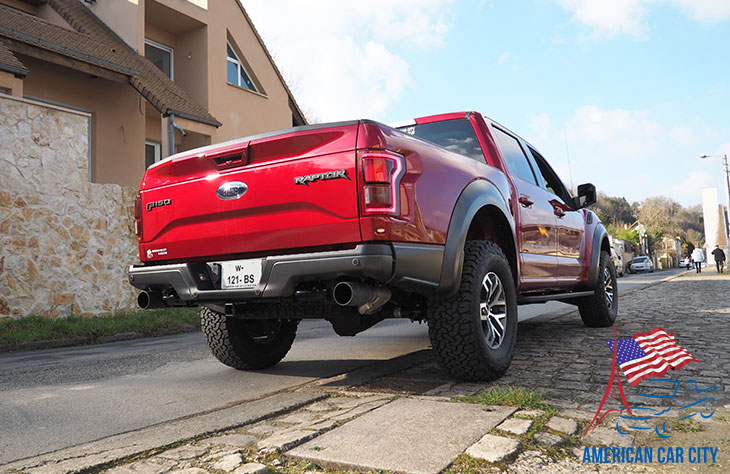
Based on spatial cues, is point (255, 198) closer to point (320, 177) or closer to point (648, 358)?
point (320, 177)

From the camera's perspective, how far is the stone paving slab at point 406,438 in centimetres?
231

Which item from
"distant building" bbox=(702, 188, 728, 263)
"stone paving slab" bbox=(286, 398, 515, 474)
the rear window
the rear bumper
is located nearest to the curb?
the rear bumper

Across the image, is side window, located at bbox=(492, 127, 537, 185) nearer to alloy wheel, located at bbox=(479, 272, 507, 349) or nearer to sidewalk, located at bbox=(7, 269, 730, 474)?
alloy wheel, located at bbox=(479, 272, 507, 349)

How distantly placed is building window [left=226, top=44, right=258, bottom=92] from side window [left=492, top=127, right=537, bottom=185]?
13.1 metres

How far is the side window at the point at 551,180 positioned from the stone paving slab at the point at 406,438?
141 inches

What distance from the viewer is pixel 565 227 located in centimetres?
584

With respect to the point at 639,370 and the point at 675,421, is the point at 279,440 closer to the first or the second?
the point at 675,421

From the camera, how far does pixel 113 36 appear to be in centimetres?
1410

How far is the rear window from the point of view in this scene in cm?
487

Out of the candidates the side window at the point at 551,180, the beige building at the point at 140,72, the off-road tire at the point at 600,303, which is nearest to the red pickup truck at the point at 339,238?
the side window at the point at 551,180

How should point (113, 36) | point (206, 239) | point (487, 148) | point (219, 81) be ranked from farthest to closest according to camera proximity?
point (219, 81)
point (113, 36)
point (487, 148)
point (206, 239)

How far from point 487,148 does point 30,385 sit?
163 inches

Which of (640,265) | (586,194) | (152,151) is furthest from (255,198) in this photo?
(640,265)

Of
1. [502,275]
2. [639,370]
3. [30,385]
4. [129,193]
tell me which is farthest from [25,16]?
[639,370]
